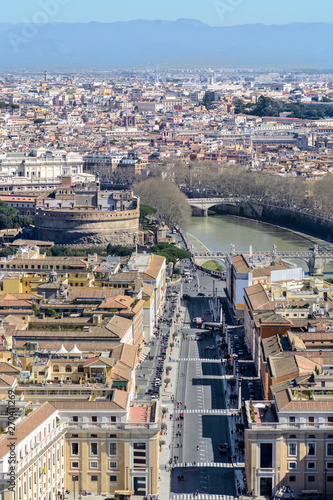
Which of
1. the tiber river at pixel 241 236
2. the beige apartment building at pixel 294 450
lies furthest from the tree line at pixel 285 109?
the beige apartment building at pixel 294 450

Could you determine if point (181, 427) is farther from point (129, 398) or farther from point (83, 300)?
point (83, 300)

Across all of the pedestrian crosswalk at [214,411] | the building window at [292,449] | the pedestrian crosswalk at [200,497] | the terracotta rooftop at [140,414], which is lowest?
the pedestrian crosswalk at [214,411]

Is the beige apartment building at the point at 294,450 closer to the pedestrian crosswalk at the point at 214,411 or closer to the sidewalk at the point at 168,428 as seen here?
the sidewalk at the point at 168,428

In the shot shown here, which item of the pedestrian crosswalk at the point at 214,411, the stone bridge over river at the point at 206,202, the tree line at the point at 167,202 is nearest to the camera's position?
the pedestrian crosswalk at the point at 214,411

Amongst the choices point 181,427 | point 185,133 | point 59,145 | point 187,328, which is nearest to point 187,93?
point 185,133

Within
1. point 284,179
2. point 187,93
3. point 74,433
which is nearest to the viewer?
point 74,433

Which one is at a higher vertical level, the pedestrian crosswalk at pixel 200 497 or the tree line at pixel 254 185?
the pedestrian crosswalk at pixel 200 497
